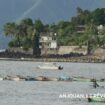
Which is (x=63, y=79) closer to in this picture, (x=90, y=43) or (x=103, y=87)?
(x=103, y=87)

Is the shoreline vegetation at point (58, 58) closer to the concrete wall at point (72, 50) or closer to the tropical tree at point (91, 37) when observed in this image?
the concrete wall at point (72, 50)

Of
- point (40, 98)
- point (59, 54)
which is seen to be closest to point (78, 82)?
point (40, 98)

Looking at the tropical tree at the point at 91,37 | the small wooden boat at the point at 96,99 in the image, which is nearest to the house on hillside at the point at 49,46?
the tropical tree at the point at 91,37

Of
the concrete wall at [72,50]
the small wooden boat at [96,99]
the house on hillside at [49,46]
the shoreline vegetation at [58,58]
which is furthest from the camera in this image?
the house on hillside at [49,46]

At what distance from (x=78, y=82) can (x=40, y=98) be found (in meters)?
19.0

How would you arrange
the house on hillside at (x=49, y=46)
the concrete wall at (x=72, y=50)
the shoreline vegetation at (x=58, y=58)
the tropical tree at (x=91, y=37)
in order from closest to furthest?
the shoreline vegetation at (x=58, y=58) → the concrete wall at (x=72, y=50) → the tropical tree at (x=91, y=37) → the house on hillside at (x=49, y=46)

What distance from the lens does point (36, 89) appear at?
66.2 metres

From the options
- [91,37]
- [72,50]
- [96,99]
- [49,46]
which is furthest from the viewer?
[49,46]

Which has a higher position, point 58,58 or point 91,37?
point 91,37

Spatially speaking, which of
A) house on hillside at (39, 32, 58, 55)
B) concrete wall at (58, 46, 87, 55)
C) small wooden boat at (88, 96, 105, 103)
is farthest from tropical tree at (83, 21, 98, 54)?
small wooden boat at (88, 96, 105, 103)

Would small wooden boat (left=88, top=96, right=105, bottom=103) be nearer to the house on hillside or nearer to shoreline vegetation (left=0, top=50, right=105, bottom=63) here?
shoreline vegetation (left=0, top=50, right=105, bottom=63)

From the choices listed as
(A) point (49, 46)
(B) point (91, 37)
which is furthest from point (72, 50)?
(A) point (49, 46)

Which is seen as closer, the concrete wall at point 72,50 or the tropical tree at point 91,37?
the concrete wall at point 72,50

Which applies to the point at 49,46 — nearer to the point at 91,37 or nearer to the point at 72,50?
the point at 91,37
